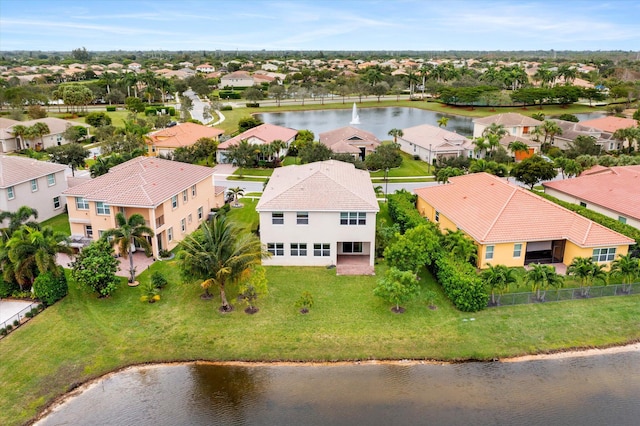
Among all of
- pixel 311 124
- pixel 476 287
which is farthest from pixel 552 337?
pixel 311 124

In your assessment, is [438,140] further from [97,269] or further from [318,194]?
[97,269]

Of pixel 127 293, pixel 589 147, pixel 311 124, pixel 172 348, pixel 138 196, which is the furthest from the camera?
pixel 311 124

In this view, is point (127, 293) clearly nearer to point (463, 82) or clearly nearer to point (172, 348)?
point (172, 348)

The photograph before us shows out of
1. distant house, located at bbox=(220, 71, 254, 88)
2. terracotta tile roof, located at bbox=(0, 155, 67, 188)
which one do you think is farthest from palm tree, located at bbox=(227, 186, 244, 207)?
distant house, located at bbox=(220, 71, 254, 88)

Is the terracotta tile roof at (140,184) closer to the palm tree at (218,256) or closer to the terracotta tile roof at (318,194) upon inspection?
the terracotta tile roof at (318,194)

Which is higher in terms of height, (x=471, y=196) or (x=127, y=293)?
(x=471, y=196)

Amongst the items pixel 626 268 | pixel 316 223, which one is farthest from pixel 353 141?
pixel 626 268
